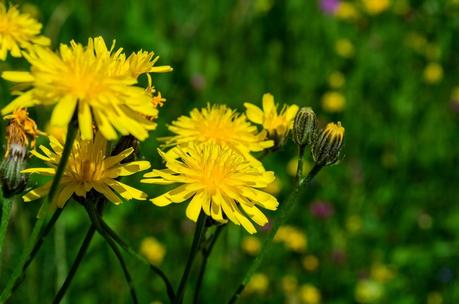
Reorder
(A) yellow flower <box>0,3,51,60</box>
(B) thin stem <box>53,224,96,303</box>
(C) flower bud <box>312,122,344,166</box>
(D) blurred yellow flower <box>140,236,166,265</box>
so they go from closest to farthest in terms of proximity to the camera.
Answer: (B) thin stem <box>53,224,96,303</box>
(C) flower bud <box>312,122,344,166</box>
(A) yellow flower <box>0,3,51,60</box>
(D) blurred yellow flower <box>140,236,166,265</box>

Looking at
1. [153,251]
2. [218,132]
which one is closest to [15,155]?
[218,132]

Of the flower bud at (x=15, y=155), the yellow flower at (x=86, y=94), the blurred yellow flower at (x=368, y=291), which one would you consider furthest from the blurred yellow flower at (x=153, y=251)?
the yellow flower at (x=86, y=94)

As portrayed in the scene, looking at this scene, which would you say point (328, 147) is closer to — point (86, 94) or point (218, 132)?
point (218, 132)

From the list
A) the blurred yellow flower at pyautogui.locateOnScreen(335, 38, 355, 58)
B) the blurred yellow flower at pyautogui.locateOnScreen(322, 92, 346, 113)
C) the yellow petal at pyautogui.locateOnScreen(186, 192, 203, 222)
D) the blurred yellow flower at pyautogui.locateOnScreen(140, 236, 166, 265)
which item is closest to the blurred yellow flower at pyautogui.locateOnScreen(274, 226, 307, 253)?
the blurred yellow flower at pyautogui.locateOnScreen(140, 236, 166, 265)

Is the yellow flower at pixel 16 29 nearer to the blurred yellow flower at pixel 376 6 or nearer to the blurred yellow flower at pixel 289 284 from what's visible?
the blurred yellow flower at pixel 289 284

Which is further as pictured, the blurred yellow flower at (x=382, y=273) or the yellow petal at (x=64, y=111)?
the blurred yellow flower at (x=382, y=273)

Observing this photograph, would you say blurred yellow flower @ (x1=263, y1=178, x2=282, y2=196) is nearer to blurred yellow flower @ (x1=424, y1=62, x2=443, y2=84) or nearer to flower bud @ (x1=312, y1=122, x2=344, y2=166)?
blurred yellow flower @ (x1=424, y1=62, x2=443, y2=84)
